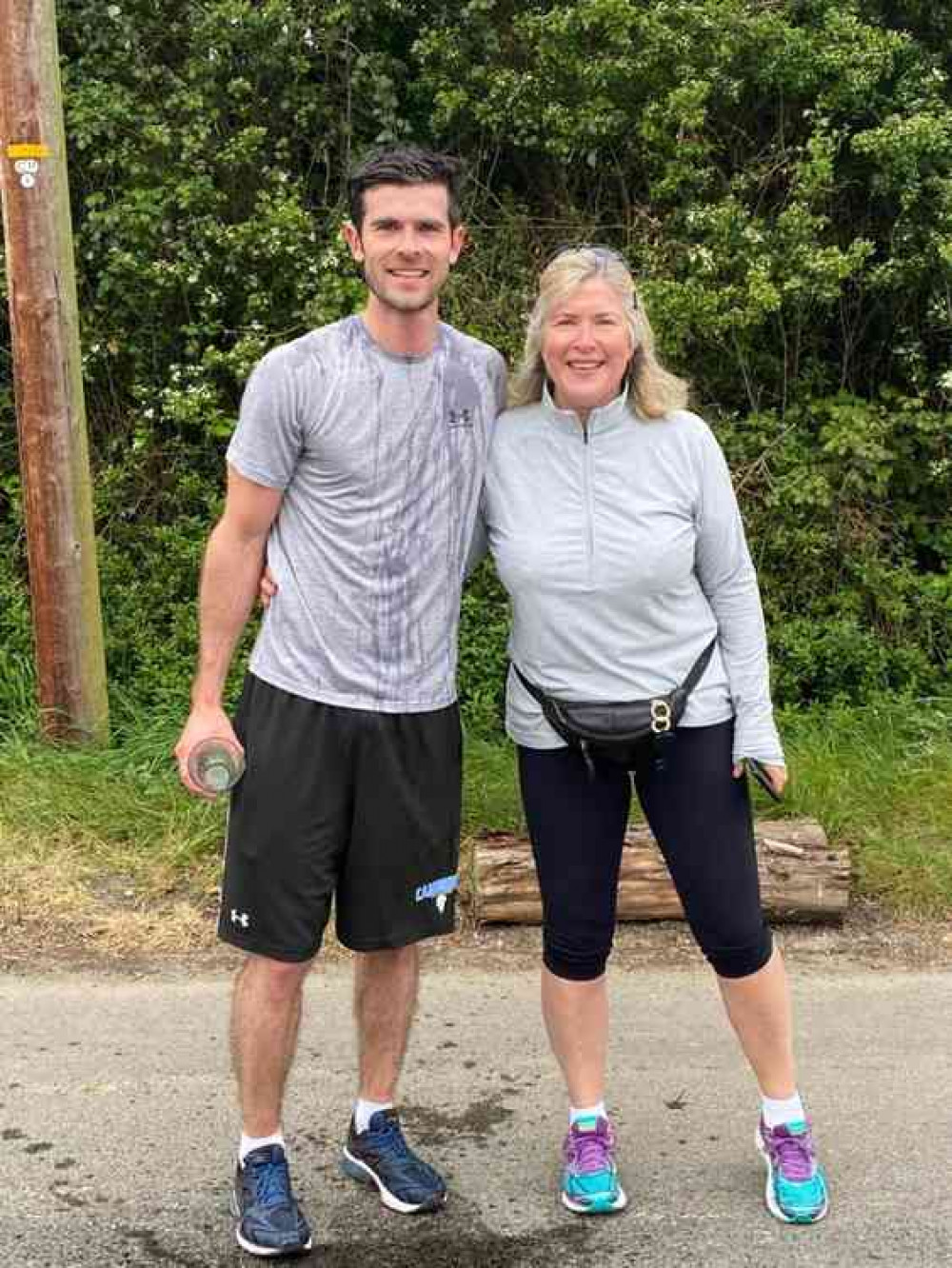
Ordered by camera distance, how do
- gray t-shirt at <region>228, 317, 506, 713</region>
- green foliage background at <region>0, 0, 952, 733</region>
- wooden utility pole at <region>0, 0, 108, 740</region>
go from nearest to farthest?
gray t-shirt at <region>228, 317, 506, 713</region> < wooden utility pole at <region>0, 0, 108, 740</region> < green foliage background at <region>0, 0, 952, 733</region>

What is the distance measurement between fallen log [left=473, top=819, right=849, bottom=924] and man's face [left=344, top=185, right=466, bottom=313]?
211cm

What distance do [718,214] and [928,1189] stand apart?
4.61 m

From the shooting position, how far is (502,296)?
22.8ft

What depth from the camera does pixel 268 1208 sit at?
118 inches

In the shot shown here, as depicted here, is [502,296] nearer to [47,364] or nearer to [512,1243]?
[47,364]

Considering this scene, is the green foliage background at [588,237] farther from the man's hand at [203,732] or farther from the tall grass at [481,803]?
the man's hand at [203,732]

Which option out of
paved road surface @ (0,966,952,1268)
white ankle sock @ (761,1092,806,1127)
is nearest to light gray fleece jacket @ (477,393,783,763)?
white ankle sock @ (761,1092,806,1127)

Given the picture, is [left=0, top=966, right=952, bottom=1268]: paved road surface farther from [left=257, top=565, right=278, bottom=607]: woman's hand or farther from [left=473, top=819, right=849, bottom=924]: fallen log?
[left=257, top=565, right=278, bottom=607]: woman's hand

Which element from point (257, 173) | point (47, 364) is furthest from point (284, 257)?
point (47, 364)

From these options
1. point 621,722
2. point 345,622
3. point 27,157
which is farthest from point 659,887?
point 27,157

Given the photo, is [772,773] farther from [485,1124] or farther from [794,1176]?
[485,1124]

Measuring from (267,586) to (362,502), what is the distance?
27 centimetres

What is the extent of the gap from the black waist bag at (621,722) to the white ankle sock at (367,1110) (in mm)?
938

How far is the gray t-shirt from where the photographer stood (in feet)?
9.44
